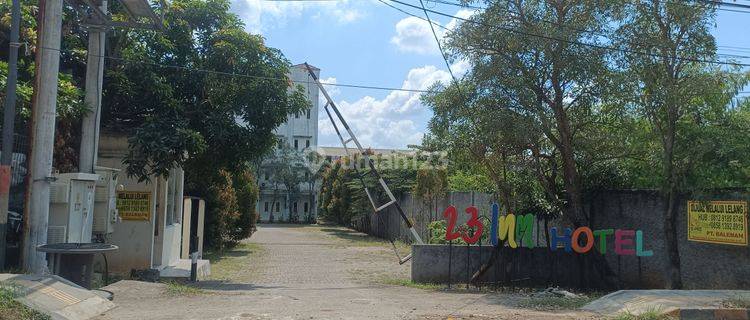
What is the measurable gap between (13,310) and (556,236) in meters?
10.6

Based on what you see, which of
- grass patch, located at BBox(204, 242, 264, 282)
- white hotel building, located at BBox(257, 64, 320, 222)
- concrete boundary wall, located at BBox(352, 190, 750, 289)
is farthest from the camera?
white hotel building, located at BBox(257, 64, 320, 222)

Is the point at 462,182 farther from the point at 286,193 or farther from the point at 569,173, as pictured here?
the point at 286,193

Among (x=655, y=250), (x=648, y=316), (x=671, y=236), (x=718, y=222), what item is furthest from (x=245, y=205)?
(x=648, y=316)

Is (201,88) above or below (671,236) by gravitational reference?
above

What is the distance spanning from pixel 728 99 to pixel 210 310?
1027 centimetres

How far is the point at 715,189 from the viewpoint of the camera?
12164 mm

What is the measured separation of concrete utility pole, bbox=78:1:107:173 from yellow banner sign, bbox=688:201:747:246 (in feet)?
38.2

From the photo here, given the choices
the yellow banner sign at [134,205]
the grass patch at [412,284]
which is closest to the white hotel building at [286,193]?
the yellow banner sign at [134,205]

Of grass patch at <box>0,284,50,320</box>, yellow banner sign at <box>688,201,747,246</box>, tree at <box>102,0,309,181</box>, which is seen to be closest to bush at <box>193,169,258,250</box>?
tree at <box>102,0,309,181</box>

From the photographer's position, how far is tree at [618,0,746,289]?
1245cm

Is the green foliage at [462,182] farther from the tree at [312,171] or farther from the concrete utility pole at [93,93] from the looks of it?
the tree at [312,171]

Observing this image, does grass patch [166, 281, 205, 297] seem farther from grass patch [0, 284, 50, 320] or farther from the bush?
the bush

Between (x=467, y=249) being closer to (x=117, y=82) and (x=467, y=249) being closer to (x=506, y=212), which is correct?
(x=506, y=212)

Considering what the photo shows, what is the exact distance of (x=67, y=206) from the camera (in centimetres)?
1155
